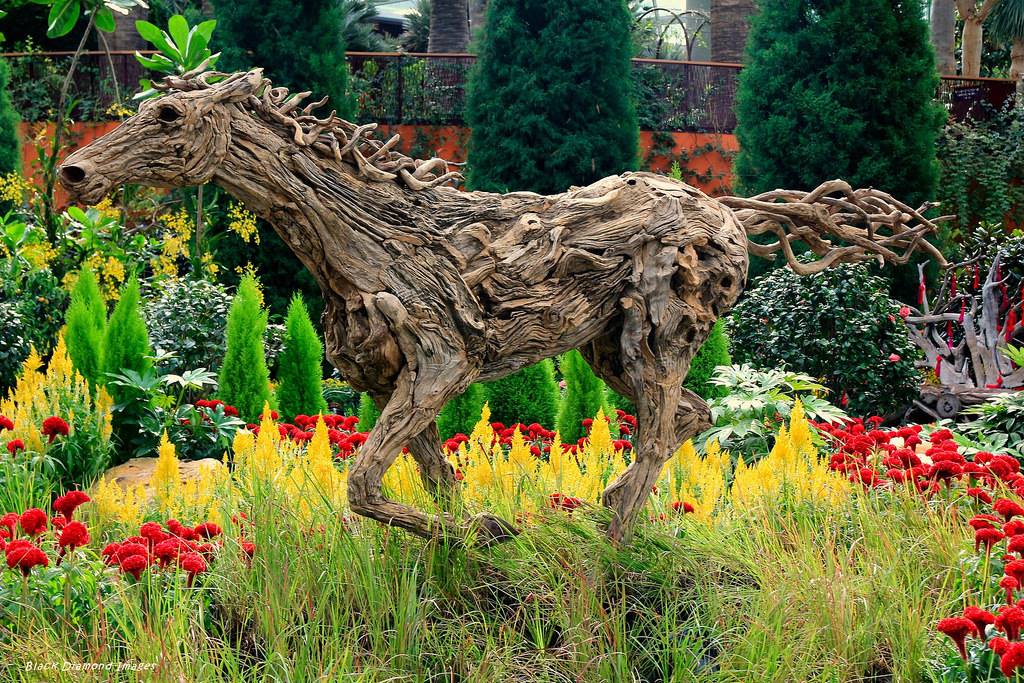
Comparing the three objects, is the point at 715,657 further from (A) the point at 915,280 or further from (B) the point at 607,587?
(A) the point at 915,280

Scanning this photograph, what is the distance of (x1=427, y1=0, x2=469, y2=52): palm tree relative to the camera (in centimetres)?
1917

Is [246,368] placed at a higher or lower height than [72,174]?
lower

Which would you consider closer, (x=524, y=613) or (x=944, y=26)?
(x=524, y=613)

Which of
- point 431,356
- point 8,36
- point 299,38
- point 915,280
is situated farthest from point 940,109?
point 8,36

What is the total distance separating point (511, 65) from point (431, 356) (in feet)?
28.1

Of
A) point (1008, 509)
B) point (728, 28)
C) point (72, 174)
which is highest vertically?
point (728, 28)

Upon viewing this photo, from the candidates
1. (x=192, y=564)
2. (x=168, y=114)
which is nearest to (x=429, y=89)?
(x=168, y=114)

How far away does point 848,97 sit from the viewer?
35.5 ft

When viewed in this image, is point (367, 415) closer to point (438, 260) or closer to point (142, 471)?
point (142, 471)

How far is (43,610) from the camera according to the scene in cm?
330

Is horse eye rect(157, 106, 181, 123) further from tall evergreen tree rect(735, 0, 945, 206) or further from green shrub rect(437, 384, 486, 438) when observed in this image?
tall evergreen tree rect(735, 0, 945, 206)

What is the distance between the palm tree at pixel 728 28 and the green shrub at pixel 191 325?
1273 cm

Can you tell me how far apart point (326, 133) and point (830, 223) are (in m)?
2.17

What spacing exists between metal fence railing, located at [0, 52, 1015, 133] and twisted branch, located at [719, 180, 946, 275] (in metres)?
10.5
